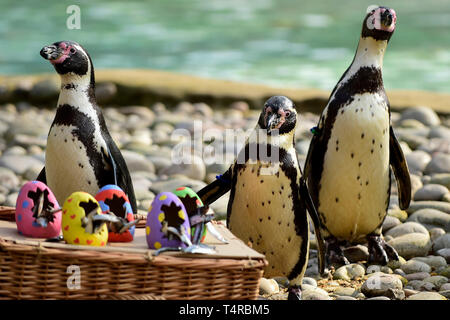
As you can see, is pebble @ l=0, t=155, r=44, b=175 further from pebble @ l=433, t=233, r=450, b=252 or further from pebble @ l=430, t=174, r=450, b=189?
pebble @ l=433, t=233, r=450, b=252

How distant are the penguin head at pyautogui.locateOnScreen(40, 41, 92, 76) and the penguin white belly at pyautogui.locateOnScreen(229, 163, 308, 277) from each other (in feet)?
2.79

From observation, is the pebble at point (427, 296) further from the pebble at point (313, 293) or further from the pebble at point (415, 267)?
the pebble at point (415, 267)

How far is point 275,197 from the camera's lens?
3416 mm

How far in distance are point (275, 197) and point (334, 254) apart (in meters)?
0.70

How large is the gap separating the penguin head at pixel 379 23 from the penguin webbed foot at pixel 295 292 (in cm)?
121

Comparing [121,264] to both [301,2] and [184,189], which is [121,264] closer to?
[184,189]

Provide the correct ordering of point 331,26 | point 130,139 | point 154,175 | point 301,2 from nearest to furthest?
point 154,175 < point 130,139 < point 331,26 < point 301,2

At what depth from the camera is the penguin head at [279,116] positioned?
10.9 ft

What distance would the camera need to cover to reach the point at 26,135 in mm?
7113

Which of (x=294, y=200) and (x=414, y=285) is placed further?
(x=414, y=285)

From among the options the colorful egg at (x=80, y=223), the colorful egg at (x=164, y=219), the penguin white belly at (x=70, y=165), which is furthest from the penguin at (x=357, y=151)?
the colorful egg at (x=80, y=223)

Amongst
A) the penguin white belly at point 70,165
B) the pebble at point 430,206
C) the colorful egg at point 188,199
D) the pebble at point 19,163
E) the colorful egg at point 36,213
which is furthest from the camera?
the pebble at point 19,163

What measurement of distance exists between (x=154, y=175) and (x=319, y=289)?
2.52m

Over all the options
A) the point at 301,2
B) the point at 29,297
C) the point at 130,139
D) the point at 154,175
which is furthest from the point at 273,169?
the point at 301,2
